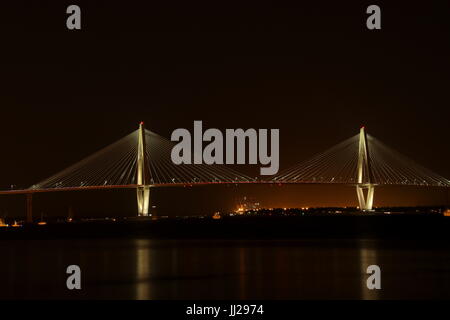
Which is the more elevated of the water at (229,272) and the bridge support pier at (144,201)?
the bridge support pier at (144,201)

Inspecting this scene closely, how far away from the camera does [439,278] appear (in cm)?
2066

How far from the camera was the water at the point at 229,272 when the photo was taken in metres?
18.0

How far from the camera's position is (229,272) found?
896 inches

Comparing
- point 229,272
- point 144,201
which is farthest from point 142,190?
point 229,272

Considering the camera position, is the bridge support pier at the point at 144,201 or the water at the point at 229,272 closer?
the water at the point at 229,272

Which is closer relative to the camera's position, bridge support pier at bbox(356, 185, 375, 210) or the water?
the water

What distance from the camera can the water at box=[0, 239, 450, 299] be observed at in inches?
710

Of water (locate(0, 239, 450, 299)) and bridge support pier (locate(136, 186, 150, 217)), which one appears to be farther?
bridge support pier (locate(136, 186, 150, 217))

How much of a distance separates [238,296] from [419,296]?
392 cm

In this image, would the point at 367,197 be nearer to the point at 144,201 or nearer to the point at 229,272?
the point at 144,201

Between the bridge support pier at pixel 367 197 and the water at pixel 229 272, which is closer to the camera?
the water at pixel 229 272

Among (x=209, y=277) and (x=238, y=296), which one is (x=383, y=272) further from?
(x=238, y=296)

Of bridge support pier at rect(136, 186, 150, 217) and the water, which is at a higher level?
bridge support pier at rect(136, 186, 150, 217)
